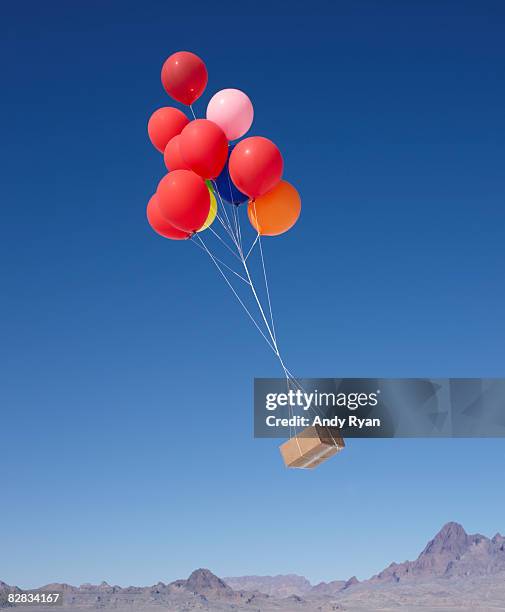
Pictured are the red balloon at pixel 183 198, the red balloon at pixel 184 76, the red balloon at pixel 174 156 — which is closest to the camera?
the red balloon at pixel 183 198

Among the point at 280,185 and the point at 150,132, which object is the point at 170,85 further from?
the point at 280,185

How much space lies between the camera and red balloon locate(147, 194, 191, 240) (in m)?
12.3

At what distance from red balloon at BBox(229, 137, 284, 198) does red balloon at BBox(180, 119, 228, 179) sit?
210 millimetres

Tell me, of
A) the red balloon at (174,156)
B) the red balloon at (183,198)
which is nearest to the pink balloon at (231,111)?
the red balloon at (174,156)

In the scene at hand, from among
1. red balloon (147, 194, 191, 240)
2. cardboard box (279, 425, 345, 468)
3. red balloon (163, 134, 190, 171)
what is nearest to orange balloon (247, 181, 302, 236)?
red balloon (147, 194, 191, 240)

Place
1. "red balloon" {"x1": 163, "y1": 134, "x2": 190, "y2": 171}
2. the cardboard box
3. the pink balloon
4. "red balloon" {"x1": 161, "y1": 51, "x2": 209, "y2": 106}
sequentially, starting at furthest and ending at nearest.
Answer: "red balloon" {"x1": 161, "y1": 51, "x2": 209, "y2": 106}, the pink balloon, the cardboard box, "red balloon" {"x1": 163, "y1": 134, "x2": 190, "y2": 171}

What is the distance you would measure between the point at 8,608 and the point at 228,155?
209 meters

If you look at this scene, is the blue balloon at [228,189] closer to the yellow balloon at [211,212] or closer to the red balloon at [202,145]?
the yellow balloon at [211,212]

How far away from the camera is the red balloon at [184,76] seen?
12.4m

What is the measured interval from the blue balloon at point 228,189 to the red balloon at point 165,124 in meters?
0.97

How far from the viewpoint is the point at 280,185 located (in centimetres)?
1279

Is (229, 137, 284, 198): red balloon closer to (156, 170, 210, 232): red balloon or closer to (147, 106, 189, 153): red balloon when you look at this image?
(156, 170, 210, 232): red balloon

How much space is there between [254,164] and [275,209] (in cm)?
140

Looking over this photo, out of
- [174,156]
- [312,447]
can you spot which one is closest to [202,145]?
[174,156]
